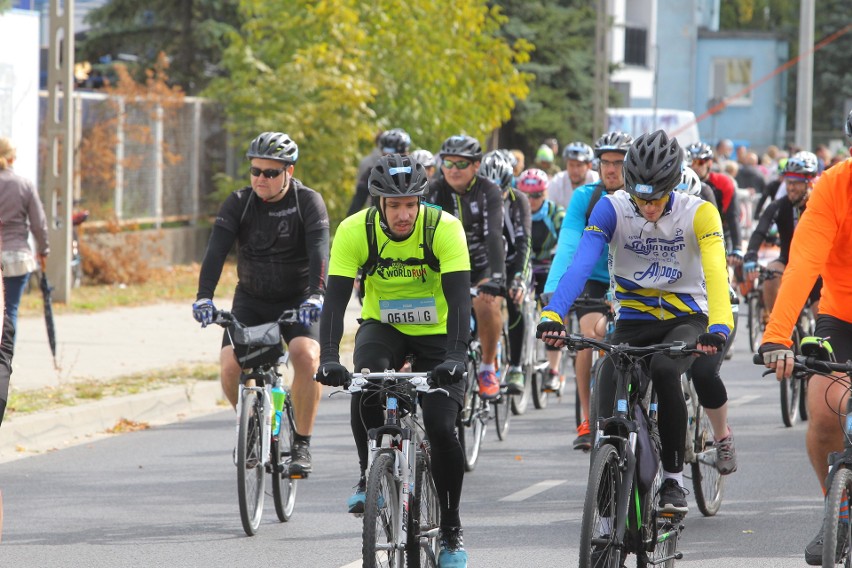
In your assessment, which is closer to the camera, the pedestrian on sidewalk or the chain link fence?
the pedestrian on sidewalk

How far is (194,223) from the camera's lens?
24.6m

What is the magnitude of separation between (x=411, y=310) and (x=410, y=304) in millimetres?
27

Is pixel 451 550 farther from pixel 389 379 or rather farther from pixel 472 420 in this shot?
pixel 472 420

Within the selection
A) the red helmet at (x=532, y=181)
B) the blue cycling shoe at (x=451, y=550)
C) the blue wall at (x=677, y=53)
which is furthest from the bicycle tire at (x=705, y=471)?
the blue wall at (x=677, y=53)

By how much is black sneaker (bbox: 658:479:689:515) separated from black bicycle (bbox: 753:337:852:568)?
0.86m

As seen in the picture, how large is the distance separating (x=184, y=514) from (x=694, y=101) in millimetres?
61347

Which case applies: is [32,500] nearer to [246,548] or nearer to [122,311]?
[246,548]

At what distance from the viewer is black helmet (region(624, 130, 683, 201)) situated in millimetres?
6410

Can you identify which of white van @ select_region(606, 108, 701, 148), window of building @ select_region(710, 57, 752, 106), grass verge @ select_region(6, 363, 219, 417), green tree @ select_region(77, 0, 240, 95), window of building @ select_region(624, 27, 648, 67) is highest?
window of building @ select_region(624, 27, 648, 67)

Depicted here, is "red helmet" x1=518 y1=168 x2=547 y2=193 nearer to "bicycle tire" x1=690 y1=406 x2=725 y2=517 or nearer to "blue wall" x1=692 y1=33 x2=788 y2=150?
"bicycle tire" x1=690 y1=406 x2=725 y2=517

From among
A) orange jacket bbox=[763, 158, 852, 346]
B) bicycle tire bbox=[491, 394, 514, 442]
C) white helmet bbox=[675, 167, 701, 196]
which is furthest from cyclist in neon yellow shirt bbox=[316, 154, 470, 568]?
bicycle tire bbox=[491, 394, 514, 442]

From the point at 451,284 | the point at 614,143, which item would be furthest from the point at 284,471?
the point at 614,143

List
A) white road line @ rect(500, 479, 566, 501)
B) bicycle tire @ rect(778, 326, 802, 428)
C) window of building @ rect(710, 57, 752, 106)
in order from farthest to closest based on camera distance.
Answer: window of building @ rect(710, 57, 752, 106) < bicycle tire @ rect(778, 326, 802, 428) < white road line @ rect(500, 479, 566, 501)

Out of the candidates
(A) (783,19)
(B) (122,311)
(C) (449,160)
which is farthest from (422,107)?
(A) (783,19)
